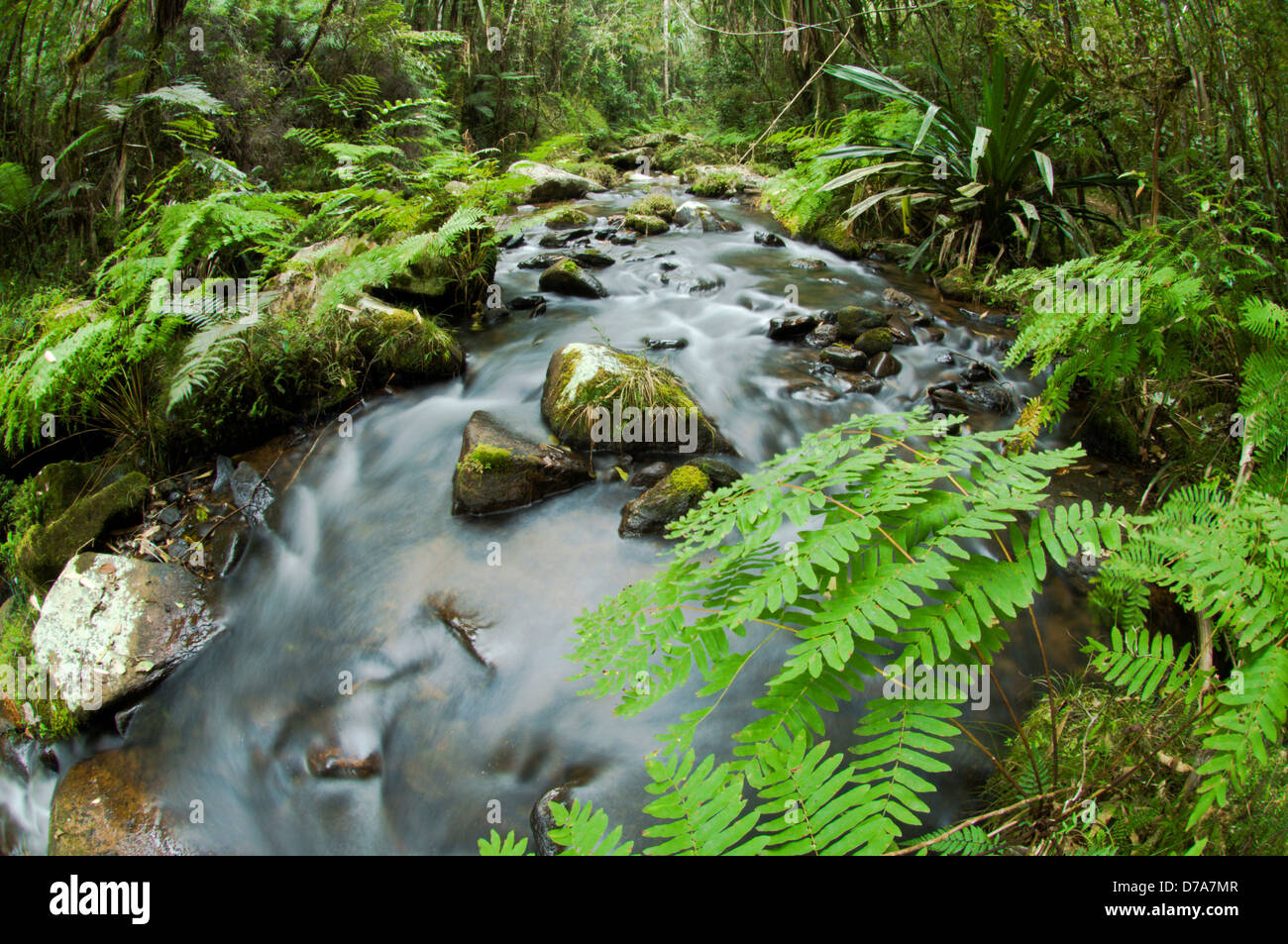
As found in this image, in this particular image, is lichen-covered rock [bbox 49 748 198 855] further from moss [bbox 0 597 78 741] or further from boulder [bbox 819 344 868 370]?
boulder [bbox 819 344 868 370]

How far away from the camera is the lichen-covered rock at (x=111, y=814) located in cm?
258

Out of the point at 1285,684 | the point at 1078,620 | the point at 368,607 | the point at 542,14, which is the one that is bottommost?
the point at 368,607

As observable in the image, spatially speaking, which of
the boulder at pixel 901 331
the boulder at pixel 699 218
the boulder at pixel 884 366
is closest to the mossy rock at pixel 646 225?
the boulder at pixel 699 218

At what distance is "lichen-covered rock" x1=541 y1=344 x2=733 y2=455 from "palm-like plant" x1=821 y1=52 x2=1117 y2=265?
133 inches

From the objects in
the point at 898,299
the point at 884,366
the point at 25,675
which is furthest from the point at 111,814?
the point at 898,299

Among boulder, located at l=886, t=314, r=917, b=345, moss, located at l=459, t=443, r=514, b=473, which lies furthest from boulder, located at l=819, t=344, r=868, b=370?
moss, located at l=459, t=443, r=514, b=473

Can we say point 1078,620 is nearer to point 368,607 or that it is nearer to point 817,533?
point 817,533

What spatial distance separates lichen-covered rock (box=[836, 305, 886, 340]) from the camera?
5320mm

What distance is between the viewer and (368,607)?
11.1ft

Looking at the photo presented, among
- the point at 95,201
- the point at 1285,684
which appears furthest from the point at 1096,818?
the point at 95,201

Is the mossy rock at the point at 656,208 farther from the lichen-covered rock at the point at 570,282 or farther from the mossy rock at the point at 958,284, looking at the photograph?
the mossy rock at the point at 958,284

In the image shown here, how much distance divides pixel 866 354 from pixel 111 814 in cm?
523
